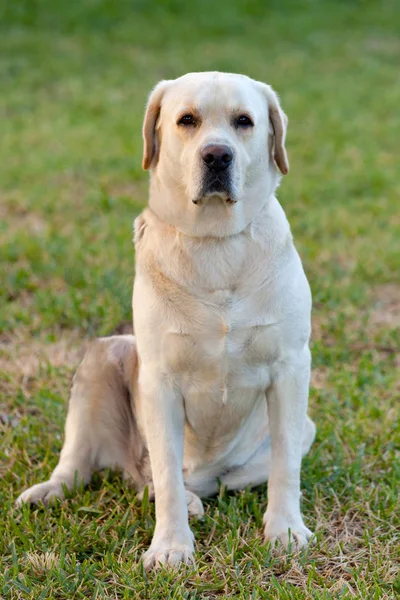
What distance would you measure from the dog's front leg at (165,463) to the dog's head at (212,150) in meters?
0.58

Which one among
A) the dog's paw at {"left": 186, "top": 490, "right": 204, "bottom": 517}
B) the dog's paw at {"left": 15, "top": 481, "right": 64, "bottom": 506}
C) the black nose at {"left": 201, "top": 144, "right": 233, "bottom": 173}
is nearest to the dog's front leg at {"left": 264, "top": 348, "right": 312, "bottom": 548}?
the dog's paw at {"left": 186, "top": 490, "right": 204, "bottom": 517}

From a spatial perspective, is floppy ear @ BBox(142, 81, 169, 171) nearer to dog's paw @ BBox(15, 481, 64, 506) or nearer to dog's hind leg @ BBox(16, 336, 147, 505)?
dog's hind leg @ BBox(16, 336, 147, 505)

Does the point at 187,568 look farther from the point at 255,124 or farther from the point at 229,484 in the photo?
the point at 255,124

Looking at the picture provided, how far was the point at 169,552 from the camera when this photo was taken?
329cm

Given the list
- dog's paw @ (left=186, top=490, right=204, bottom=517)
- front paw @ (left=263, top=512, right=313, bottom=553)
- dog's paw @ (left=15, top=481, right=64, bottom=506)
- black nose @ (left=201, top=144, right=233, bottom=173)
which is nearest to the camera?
black nose @ (left=201, top=144, right=233, bottom=173)

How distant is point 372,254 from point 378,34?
402 inches

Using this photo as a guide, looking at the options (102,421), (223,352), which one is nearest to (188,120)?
(223,352)

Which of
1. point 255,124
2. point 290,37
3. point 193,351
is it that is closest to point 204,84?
point 255,124

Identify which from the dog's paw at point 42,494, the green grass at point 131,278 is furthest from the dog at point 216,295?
the dog's paw at point 42,494

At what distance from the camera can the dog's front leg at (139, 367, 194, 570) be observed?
11.0 feet

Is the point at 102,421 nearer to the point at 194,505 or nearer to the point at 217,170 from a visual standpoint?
the point at 194,505

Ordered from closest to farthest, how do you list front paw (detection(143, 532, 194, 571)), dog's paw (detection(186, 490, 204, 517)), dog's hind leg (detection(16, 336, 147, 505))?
front paw (detection(143, 532, 194, 571)) < dog's paw (detection(186, 490, 204, 517)) < dog's hind leg (detection(16, 336, 147, 505))

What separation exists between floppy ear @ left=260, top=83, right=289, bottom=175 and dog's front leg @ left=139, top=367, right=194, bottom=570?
883 millimetres

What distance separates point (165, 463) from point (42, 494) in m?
0.65
